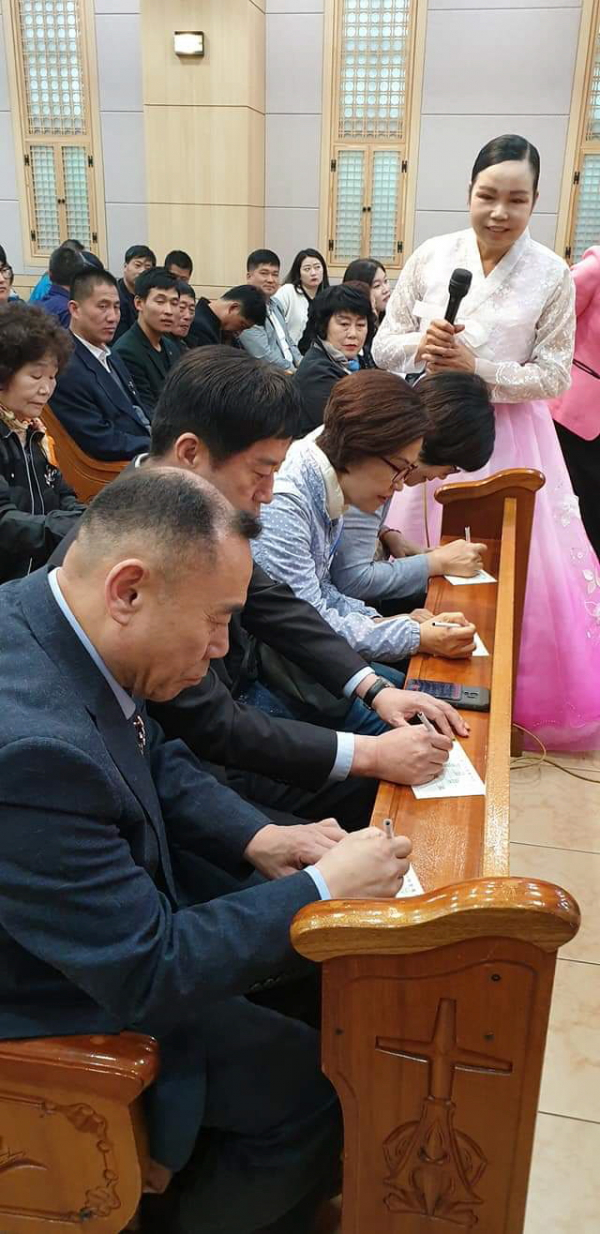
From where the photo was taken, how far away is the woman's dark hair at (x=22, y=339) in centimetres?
243

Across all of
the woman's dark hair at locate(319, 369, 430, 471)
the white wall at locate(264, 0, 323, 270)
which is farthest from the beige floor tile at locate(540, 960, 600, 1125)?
the white wall at locate(264, 0, 323, 270)

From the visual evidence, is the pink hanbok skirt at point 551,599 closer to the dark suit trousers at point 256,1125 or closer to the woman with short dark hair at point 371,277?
the dark suit trousers at point 256,1125

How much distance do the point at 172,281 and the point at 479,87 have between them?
3.39 m

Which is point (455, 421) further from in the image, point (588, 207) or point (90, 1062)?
point (588, 207)

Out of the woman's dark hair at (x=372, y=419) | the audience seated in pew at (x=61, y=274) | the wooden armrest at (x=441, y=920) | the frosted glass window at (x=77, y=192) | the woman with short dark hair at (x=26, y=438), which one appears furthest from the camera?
the frosted glass window at (x=77, y=192)

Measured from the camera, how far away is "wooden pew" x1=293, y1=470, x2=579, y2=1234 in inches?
32.5

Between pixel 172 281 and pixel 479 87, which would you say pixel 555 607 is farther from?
pixel 479 87

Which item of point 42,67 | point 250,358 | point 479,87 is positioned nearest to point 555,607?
point 250,358

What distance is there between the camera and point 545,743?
2.72m

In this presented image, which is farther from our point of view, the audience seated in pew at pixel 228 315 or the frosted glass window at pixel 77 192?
the frosted glass window at pixel 77 192

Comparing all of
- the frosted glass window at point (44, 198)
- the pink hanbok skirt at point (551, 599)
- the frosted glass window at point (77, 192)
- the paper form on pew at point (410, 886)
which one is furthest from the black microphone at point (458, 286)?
the frosted glass window at point (44, 198)

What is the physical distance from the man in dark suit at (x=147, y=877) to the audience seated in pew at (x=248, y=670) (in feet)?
1.14

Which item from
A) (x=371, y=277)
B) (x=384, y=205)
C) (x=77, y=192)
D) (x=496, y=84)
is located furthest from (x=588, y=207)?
(x=77, y=192)

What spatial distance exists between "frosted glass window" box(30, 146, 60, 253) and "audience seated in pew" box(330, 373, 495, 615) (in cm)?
610
